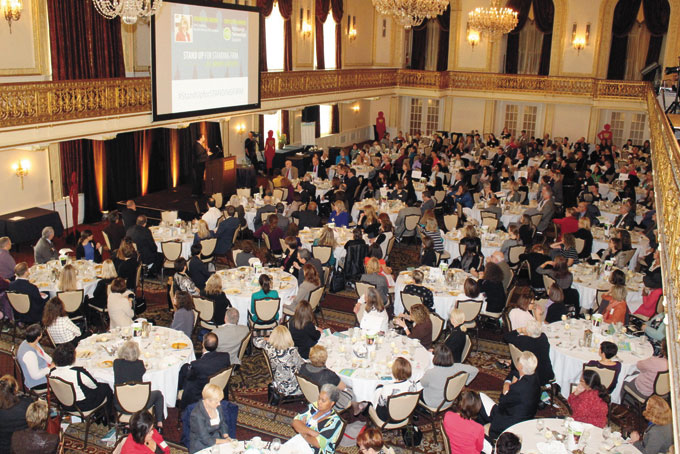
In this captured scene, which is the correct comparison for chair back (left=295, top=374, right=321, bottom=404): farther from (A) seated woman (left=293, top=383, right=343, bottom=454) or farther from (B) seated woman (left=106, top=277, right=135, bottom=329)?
(B) seated woman (left=106, top=277, right=135, bottom=329)

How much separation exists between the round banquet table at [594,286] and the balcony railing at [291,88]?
9.30m

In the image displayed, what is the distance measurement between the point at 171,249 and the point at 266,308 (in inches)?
125

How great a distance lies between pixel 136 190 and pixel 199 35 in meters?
4.72

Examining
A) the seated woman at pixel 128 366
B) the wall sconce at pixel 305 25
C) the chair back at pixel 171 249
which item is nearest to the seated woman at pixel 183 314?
the seated woman at pixel 128 366

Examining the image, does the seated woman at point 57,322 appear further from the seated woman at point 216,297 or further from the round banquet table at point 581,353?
the round banquet table at point 581,353

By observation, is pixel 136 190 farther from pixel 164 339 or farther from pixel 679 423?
pixel 679 423

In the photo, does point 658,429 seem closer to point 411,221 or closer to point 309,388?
point 309,388

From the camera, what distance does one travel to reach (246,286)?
1003 cm

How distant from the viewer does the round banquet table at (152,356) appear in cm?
754

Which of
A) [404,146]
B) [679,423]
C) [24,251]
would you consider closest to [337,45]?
[404,146]

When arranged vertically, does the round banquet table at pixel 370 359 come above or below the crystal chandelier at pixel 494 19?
below

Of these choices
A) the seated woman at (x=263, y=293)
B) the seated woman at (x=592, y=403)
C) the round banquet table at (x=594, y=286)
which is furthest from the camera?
the round banquet table at (x=594, y=286)

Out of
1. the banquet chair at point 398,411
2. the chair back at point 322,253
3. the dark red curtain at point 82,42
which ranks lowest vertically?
the banquet chair at point 398,411

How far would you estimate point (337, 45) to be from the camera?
25.5 meters
